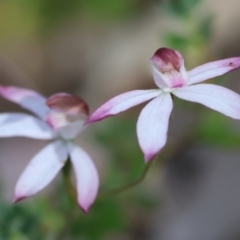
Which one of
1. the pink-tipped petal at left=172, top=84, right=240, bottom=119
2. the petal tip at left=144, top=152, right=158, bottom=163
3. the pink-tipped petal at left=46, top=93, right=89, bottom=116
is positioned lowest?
the pink-tipped petal at left=46, top=93, right=89, bottom=116

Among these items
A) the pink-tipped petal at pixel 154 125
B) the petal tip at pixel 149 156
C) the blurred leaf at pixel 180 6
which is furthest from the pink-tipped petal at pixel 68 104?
the blurred leaf at pixel 180 6

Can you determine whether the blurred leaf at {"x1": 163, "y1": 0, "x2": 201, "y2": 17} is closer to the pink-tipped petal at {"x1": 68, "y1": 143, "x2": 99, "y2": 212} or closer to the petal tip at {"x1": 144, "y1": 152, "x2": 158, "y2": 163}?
the pink-tipped petal at {"x1": 68, "y1": 143, "x2": 99, "y2": 212}

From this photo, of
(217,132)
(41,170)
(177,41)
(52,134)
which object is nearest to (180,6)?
(177,41)

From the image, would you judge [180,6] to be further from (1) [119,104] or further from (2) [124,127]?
(1) [119,104]

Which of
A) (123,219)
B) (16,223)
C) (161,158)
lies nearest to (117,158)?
(161,158)

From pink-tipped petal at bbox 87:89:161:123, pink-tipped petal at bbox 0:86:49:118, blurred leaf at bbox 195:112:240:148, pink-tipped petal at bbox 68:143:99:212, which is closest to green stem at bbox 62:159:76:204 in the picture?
pink-tipped petal at bbox 68:143:99:212
